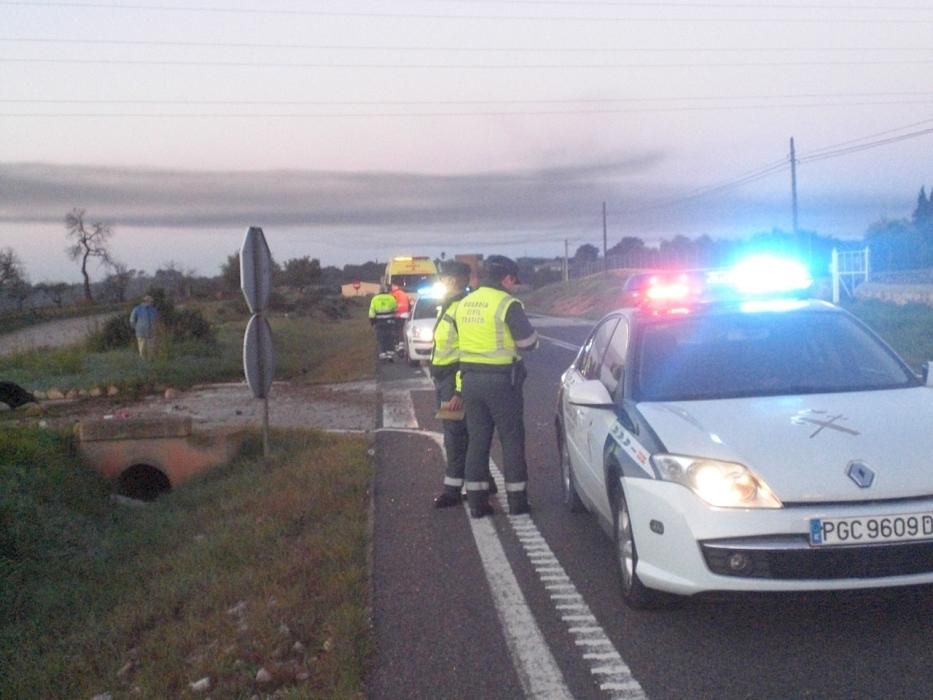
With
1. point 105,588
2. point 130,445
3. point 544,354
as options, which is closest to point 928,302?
point 544,354

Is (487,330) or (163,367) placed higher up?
(487,330)

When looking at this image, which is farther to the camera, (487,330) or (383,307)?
(383,307)

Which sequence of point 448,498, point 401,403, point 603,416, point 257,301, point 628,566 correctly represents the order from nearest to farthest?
point 628,566 → point 603,416 → point 448,498 → point 257,301 → point 401,403

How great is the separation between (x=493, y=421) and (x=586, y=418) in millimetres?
1296

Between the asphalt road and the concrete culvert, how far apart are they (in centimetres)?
566

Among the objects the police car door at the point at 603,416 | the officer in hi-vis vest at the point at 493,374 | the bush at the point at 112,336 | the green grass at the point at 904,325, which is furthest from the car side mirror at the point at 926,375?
the bush at the point at 112,336

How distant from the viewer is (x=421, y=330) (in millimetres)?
24859

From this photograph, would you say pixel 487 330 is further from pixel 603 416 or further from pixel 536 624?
pixel 536 624

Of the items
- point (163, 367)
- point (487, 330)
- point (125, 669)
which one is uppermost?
point (487, 330)

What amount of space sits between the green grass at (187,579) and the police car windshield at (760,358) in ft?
6.96

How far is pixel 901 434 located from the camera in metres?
5.34

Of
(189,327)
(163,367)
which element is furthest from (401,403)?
(189,327)

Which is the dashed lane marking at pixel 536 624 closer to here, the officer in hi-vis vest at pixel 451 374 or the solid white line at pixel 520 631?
the solid white line at pixel 520 631

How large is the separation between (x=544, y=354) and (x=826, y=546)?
2171 cm
